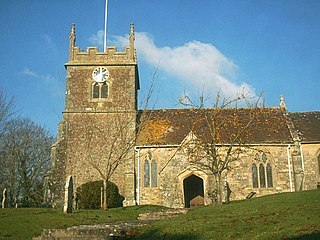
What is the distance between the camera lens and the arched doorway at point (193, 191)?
32.6 meters

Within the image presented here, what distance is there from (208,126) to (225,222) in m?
17.9

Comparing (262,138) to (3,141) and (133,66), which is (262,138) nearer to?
(133,66)

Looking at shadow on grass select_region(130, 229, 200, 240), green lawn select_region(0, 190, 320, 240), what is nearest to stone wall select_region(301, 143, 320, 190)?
green lawn select_region(0, 190, 320, 240)

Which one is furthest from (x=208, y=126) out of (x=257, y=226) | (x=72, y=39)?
(x=257, y=226)

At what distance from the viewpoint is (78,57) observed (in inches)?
1374

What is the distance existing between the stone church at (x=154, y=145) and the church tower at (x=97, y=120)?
Answer: 8 centimetres

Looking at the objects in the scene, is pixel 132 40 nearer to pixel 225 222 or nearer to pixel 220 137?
pixel 220 137

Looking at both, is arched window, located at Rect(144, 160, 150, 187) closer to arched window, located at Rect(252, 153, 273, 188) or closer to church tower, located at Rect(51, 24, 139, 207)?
church tower, located at Rect(51, 24, 139, 207)

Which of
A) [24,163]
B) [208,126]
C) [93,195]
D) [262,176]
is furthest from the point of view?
[24,163]

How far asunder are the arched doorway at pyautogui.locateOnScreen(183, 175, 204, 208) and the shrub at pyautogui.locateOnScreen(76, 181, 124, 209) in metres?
5.84

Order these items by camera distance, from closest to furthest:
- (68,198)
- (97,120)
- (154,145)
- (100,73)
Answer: (68,198) → (154,145) → (97,120) → (100,73)

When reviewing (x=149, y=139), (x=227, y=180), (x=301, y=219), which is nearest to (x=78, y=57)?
(x=149, y=139)

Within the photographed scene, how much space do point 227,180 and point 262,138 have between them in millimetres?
4554

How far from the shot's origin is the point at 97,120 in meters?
33.4
